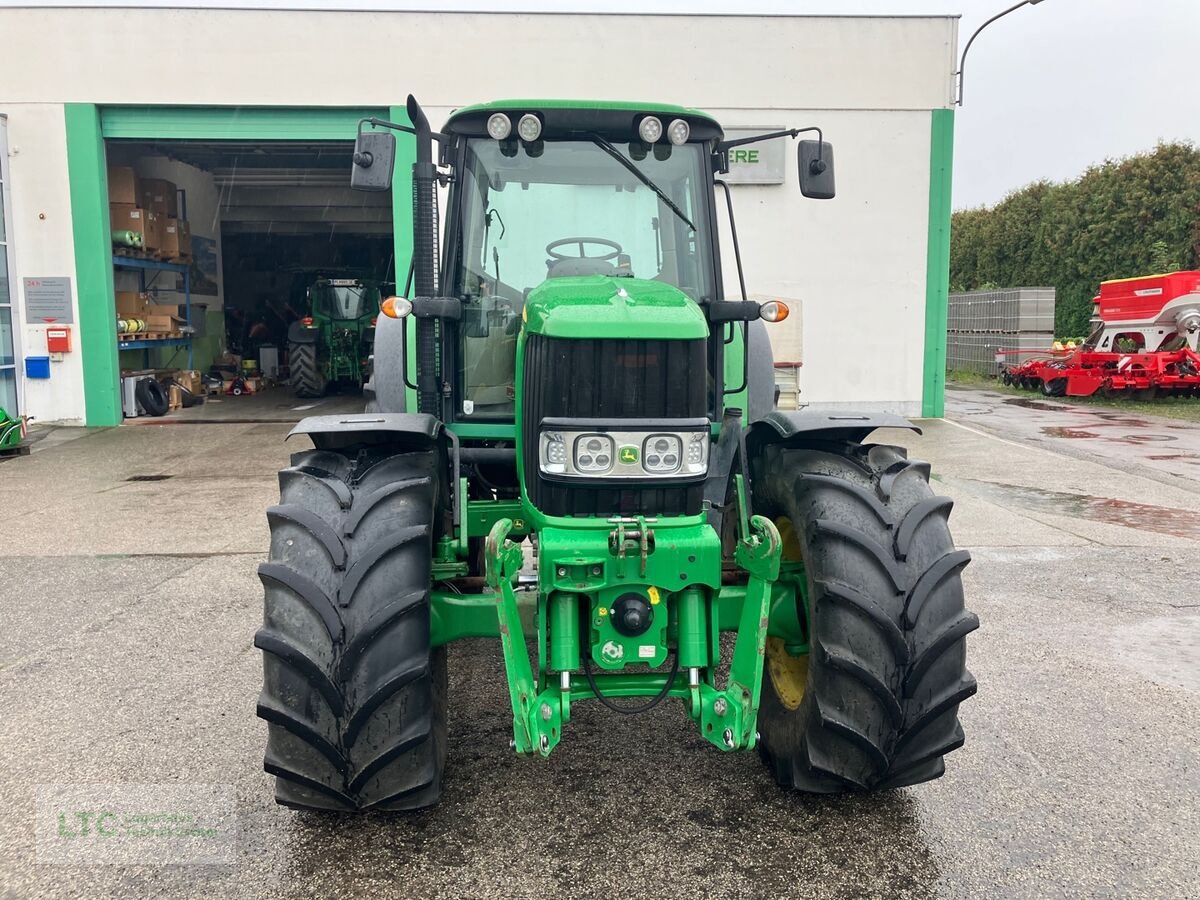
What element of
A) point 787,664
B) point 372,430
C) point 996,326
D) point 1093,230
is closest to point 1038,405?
point 996,326

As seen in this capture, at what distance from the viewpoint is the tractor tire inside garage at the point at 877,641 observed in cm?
291

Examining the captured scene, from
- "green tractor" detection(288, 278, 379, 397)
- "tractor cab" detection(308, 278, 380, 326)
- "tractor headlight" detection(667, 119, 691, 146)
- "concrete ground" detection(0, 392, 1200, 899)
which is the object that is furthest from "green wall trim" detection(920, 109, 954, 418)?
"tractor headlight" detection(667, 119, 691, 146)

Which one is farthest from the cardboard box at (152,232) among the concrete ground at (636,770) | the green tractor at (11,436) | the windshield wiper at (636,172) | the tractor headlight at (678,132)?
the tractor headlight at (678,132)

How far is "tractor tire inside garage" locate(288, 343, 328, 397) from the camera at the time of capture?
720 inches

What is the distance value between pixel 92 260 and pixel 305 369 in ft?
16.2

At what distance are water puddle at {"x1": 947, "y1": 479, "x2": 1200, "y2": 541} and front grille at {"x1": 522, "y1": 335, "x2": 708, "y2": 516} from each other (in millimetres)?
5675

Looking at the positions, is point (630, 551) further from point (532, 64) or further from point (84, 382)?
point (84, 382)

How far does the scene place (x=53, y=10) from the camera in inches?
525

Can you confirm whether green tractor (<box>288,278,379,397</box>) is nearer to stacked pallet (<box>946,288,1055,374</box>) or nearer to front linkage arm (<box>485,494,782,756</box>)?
stacked pallet (<box>946,288,1055,374</box>)

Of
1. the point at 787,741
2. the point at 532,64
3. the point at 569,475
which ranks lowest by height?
the point at 787,741

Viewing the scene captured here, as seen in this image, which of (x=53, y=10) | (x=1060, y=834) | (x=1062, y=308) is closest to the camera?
(x=1060, y=834)

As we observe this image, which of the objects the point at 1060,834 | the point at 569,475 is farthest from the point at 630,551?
the point at 1060,834

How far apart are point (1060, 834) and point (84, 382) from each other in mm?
14048

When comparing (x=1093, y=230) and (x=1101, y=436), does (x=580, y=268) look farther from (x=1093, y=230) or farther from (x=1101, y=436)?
(x=1093, y=230)
